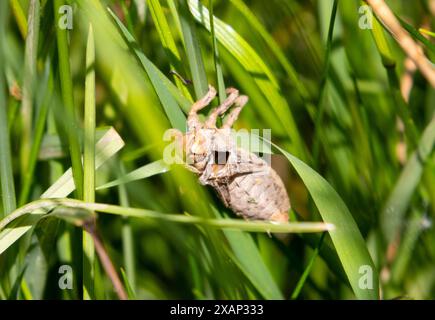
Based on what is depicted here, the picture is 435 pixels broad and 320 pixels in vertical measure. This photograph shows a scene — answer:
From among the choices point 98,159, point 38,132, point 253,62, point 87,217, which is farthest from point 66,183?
point 253,62

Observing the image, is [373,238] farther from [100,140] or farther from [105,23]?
[105,23]

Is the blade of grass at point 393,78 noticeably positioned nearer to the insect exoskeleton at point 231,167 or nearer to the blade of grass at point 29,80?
the insect exoskeleton at point 231,167

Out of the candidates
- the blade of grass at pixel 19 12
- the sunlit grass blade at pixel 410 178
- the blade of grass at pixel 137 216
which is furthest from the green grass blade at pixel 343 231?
the blade of grass at pixel 19 12

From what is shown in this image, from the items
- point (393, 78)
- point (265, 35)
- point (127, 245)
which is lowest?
point (127, 245)

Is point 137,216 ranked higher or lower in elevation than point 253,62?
lower

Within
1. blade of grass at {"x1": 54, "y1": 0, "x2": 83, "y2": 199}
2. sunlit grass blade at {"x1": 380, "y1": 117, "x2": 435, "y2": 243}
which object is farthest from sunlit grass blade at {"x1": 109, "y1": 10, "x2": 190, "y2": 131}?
sunlit grass blade at {"x1": 380, "y1": 117, "x2": 435, "y2": 243}

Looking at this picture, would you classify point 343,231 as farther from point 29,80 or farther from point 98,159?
point 29,80

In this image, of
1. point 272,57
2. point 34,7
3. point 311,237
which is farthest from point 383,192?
point 34,7
